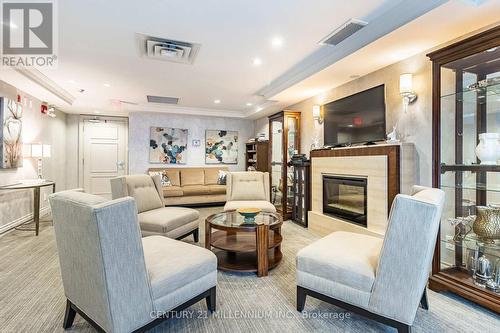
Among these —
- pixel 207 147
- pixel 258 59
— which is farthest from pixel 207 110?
pixel 258 59

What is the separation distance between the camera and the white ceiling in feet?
7.02

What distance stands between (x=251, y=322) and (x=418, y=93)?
2757mm

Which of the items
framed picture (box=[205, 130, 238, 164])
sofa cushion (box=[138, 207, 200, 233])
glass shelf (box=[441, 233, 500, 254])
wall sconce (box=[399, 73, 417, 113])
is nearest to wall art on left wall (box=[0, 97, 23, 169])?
sofa cushion (box=[138, 207, 200, 233])

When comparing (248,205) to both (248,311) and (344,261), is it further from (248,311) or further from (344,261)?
(344,261)

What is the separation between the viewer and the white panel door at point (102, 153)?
22.2 ft

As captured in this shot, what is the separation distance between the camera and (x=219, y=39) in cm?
274

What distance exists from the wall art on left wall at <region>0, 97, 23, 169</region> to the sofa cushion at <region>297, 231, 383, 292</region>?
4421 mm

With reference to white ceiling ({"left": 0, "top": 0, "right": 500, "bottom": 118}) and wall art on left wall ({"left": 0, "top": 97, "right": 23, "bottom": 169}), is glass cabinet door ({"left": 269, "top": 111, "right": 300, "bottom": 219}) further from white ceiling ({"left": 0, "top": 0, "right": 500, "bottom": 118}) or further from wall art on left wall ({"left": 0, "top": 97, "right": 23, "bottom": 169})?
wall art on left wall ({"left": 0, "top": 97, "right": 23, "bottom": 169})

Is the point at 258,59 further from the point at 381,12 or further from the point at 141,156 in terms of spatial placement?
the point at 141,156

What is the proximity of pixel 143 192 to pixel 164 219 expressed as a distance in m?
0.65

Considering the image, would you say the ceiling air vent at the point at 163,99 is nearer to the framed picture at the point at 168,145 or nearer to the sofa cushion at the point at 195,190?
the framed picture at the point at 168,145

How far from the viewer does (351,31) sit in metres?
2.53

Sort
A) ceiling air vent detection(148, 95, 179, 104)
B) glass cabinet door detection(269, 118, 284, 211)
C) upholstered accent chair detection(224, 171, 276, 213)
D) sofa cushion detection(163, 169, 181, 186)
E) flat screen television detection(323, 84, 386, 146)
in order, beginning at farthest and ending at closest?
sofa cushion detection(163, 169, 181, 186) < ceiling air vent detection(148, 95, 179, 104) < glass cabinet door detection(269, 118, 284, 211) < upholstered accent chair detection(224, 171, 276, 213) < flat screen television detection(323, 84, 386, 146)

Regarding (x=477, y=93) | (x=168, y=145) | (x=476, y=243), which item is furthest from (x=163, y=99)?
(x=476, y=243)
